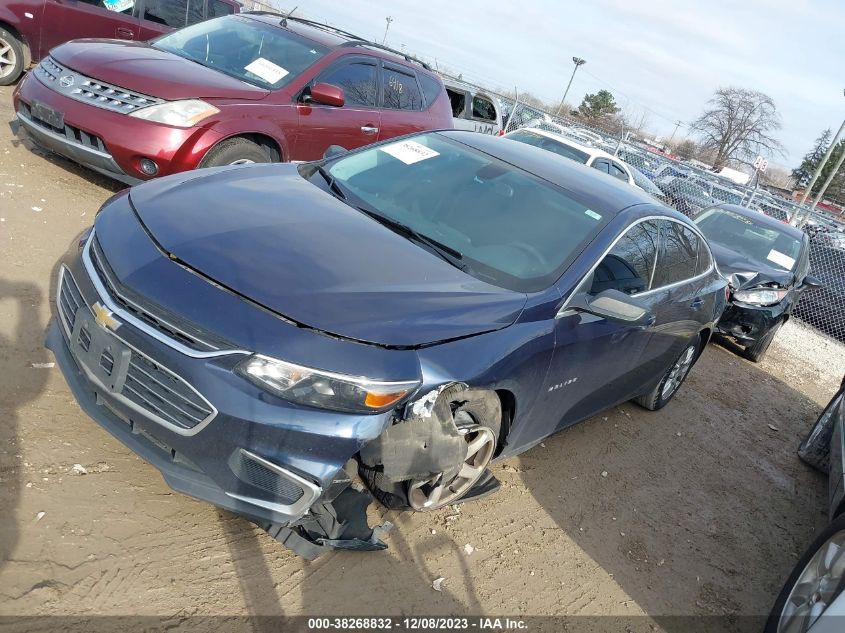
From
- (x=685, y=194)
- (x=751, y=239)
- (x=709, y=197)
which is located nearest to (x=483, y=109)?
(x=751, y=239)

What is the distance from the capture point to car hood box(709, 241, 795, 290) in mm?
7434

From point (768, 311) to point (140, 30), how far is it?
887cm

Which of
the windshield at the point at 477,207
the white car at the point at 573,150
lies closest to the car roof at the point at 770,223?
the white car at the point at 573,150

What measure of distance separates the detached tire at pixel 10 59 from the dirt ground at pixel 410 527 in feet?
11.1

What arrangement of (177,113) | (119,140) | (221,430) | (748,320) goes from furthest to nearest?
1. (748,320)
2. (177,113)
3. (119,140)
4. (221,430)

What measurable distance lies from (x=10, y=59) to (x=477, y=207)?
7447mm

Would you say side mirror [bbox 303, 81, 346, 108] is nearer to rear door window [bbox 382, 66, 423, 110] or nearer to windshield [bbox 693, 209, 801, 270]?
rear door window [bbox 382, 66, 423, 110]

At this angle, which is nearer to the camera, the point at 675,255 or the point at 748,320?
the point at 675,255

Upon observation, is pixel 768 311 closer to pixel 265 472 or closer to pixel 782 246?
pixel 782 246

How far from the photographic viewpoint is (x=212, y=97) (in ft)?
16.7

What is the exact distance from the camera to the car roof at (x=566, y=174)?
11.9ft

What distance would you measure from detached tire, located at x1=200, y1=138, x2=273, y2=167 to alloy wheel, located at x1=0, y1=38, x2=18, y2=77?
182 inches

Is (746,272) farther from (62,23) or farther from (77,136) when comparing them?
(62,23)

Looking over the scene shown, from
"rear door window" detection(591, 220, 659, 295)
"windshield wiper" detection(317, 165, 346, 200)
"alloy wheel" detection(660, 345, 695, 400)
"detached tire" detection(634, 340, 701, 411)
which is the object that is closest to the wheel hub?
"rear door window" detection(591, 220, 659, 295)
